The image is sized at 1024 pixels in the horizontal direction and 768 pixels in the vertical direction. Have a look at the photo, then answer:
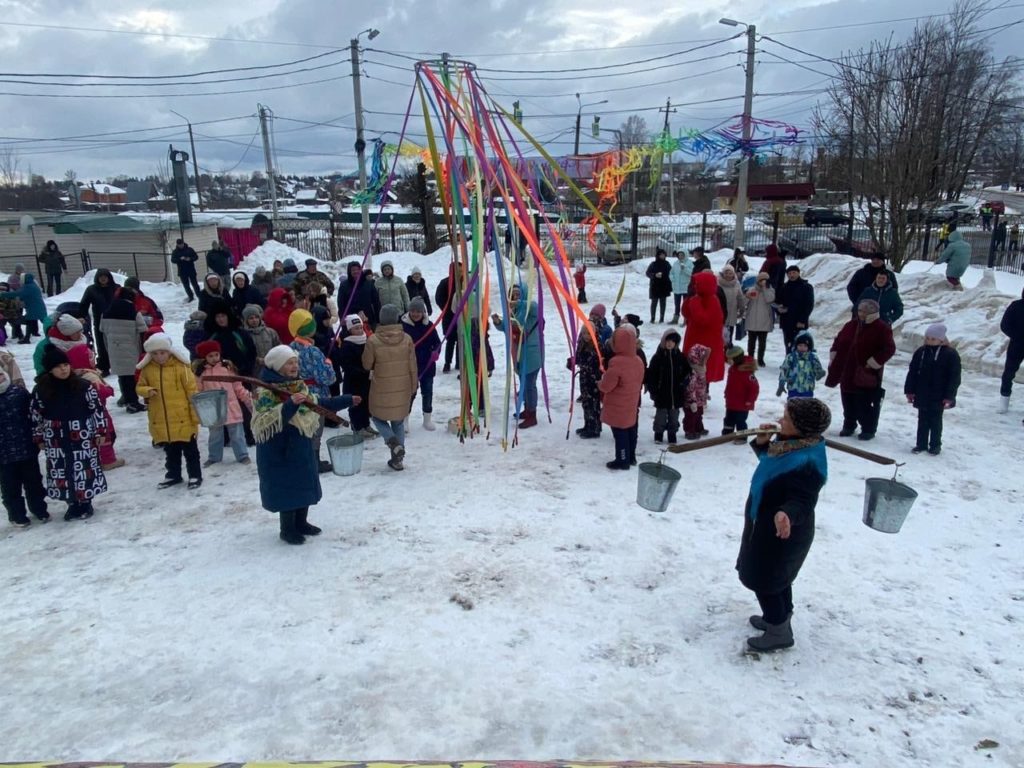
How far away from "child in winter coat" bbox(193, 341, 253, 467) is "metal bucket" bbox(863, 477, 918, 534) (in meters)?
4.65

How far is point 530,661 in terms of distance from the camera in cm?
351

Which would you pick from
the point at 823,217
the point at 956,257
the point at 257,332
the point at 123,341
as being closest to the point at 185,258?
the point at 123,341

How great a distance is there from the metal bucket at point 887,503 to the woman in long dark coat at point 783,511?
2.35 ft

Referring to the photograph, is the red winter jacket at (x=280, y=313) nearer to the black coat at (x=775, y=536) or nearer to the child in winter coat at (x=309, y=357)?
the child in winter coat at (x=309, y=357)

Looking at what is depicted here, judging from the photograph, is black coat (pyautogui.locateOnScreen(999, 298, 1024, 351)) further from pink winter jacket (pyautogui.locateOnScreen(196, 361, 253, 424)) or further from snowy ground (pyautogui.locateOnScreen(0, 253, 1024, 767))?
pink winter jacket (pyautogui.locateOnScreen(196, 361, 253, 424))

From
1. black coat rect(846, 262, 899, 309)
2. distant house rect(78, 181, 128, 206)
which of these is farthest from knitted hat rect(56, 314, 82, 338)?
distant house rect(78, 181, 128, 206)

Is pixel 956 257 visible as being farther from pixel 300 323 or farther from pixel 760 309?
pixel 300 323

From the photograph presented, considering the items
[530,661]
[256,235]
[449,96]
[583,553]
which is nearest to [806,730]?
[530,661]

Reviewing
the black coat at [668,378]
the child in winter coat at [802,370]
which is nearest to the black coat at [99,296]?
the black coat at [668,378]

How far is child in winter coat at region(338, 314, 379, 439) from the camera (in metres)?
6.32

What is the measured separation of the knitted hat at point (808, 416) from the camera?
327cm

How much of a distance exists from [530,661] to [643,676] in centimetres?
57

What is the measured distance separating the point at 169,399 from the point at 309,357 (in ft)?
3.72

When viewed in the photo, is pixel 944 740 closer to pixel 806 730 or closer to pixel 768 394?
pixel 806 730
